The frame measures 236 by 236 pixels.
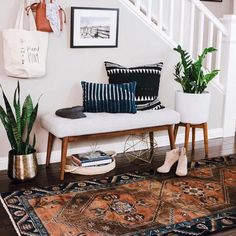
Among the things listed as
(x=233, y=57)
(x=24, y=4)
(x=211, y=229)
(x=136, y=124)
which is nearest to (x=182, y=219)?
(x=211, y=229)

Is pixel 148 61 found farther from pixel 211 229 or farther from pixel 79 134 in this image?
pixel 211 229

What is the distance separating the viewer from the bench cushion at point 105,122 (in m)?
3.07

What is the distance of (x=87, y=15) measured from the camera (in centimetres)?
343

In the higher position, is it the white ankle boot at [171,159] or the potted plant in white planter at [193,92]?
the potted plant in white planter at [193,92]

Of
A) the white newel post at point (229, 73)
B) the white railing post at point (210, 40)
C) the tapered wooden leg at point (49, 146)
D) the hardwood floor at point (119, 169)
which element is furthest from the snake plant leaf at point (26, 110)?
the white newel post at point (229, 73)

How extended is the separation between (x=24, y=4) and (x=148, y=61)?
1279 mm

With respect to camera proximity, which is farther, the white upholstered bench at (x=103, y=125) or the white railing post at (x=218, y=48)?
the white railing post at (x=218, y=48)

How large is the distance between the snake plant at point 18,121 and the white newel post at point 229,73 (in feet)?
7.09

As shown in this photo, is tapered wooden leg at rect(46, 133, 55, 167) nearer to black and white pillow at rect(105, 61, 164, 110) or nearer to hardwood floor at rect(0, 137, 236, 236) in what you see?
hardwood floor at rect(0, 137, 236, 236)

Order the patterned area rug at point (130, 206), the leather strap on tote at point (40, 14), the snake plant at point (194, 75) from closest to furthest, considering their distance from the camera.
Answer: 1. the patterned area rug at point (130, 206)
2. the leather strap on tote at point (40, 14)
3. the snake plant at point (194, 75)

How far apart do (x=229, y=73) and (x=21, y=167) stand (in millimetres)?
2430

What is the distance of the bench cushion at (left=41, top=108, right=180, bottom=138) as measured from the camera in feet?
10.1

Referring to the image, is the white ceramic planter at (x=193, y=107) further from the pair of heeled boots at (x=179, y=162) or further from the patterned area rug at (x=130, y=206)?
the patterned area rug at (x=130, y=206)

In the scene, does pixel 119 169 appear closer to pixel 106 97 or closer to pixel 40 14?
pixel 106 97
